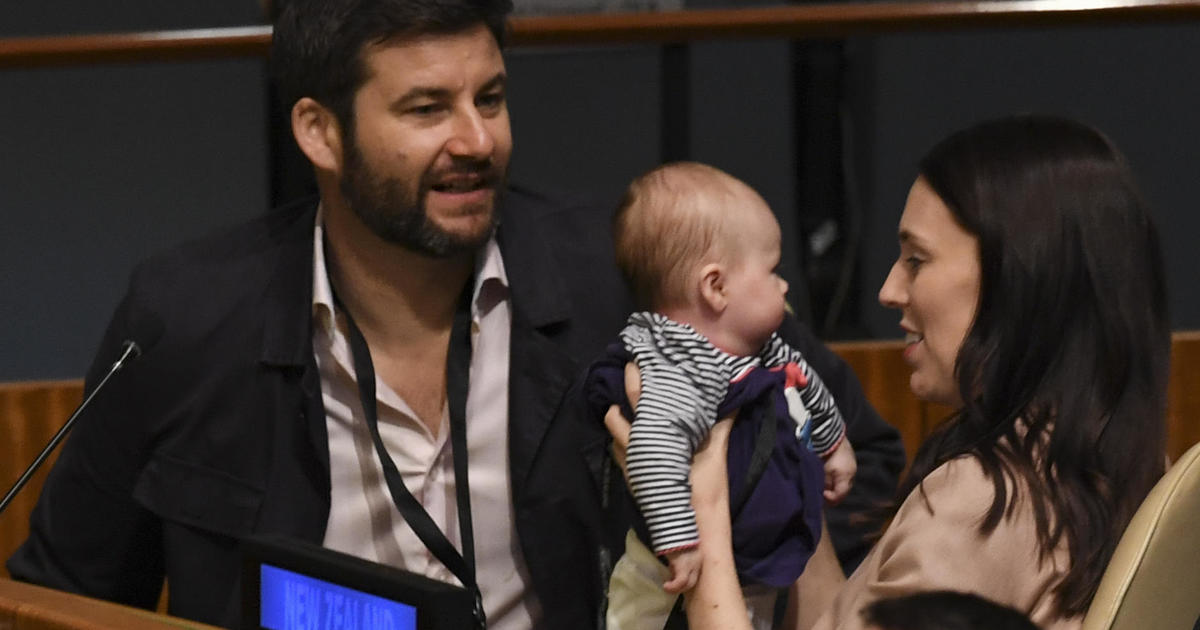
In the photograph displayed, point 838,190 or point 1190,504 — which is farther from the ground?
point 1190,504

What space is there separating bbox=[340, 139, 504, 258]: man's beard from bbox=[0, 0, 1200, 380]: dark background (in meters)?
2.16

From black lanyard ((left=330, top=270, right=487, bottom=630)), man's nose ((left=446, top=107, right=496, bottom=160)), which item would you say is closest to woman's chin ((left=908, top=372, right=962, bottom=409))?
black lanyard ((left=330, top=270, right=487, bottom=630))

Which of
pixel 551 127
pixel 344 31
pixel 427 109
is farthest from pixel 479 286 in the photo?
pixel 551 127

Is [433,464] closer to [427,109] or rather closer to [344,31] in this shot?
[427,109]

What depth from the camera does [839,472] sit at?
2.05 meters

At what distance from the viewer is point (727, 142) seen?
454 centimetres

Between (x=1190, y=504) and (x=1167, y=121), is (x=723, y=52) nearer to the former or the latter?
(x=1167, y=121)

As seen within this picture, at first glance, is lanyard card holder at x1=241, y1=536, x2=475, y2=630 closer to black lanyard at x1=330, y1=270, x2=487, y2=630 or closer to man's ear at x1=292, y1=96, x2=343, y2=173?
black lanyard at x1=330, y1=270, x2=487, y2=630

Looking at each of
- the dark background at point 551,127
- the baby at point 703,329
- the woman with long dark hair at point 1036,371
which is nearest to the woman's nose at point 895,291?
the woman with long dark hair at point 1036,371

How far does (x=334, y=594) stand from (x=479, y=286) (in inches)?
29.6

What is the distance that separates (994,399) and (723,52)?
3032 mm

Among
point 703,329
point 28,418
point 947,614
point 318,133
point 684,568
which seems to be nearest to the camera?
point 947,614

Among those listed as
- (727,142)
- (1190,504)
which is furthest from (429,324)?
(727,142)

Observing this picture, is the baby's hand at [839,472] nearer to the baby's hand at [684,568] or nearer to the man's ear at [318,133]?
the baby's hand at [684,568]
